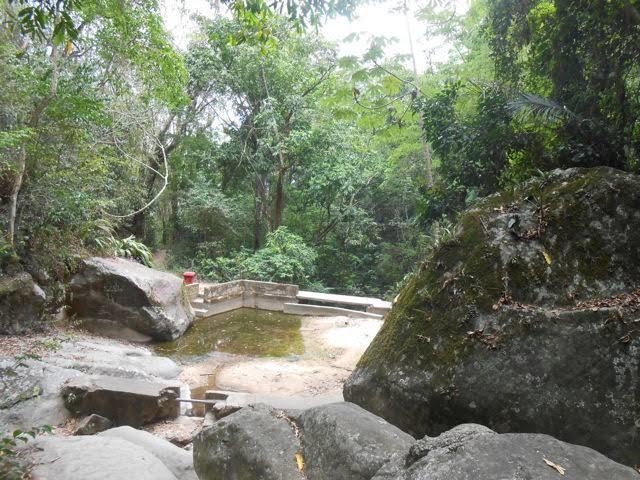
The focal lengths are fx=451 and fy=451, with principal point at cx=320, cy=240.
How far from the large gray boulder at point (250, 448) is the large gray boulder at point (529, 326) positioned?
0.96m

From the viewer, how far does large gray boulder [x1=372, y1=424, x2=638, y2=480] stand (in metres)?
1.75

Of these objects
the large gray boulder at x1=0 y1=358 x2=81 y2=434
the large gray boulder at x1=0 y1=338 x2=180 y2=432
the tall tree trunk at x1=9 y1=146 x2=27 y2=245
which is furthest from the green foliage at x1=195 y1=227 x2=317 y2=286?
the large gray boulder at x1=0 y1=358 x2=81 y2=434

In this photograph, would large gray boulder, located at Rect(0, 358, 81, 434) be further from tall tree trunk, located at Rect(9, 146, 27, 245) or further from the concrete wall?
the concrete wall

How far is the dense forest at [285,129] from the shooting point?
4.86 m

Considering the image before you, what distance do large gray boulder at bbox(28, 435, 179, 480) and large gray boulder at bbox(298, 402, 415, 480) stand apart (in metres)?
1.17

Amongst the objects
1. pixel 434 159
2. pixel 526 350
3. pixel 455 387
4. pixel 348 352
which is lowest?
pixel 348 352

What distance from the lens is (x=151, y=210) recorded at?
1566cm

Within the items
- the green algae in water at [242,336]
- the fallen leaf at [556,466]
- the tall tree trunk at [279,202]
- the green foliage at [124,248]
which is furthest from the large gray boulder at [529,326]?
the tall tree trunk at [279,202]

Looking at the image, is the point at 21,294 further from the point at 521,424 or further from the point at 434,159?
the point at 434,159

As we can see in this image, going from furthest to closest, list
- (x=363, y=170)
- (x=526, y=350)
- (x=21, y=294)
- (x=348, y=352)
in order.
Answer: (x=363, y=170) → (x=348, y=352) → (x=21, y=294) → (x=526, y=350)

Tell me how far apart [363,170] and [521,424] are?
12563 millimetres

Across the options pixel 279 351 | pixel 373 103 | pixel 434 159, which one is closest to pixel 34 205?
pixel 279 351

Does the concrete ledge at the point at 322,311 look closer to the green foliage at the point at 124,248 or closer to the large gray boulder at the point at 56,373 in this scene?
the green foliage at the point at 124,248

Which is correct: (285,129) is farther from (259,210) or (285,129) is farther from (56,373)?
(56,373)
